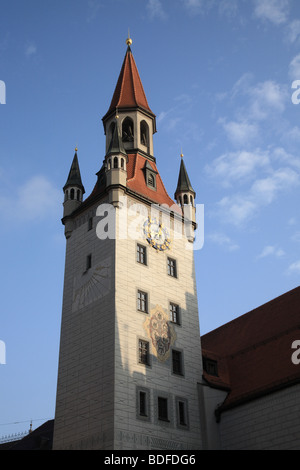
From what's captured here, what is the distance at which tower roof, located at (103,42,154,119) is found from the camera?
41.9m

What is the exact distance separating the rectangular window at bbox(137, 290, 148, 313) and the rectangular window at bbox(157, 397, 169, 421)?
483cm

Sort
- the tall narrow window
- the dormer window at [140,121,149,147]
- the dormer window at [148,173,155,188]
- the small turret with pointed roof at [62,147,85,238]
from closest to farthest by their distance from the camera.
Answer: the tall narrow window
the small turret with pointed roof at [62,147,85,238]
the dormer window at [148,173,155,188]
the dormer window at [140,121,149,147]

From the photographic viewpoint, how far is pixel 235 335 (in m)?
36.8

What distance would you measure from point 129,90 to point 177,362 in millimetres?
21800

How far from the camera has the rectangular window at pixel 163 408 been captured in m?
28.9

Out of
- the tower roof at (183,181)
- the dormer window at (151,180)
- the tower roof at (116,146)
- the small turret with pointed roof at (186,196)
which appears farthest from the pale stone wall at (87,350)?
the tower roof at (183,181)

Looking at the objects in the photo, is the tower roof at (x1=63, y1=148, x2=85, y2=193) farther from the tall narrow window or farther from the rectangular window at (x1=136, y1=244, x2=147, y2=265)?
the tall narrow window

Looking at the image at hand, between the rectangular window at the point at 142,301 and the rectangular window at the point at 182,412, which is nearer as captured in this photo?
the rectangular window at the point at 182,412

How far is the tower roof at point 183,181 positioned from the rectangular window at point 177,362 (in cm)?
1221

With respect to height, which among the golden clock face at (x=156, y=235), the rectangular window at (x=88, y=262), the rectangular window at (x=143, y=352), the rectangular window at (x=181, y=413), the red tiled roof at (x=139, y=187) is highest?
the red tiled roof at (x=139, y=187)

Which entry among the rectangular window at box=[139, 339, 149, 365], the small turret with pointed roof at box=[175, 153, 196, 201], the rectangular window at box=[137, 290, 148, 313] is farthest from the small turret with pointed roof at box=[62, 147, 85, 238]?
the rectangular window at box=[139, 339, 149, 365]

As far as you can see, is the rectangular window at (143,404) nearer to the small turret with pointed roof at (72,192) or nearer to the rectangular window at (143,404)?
the rectangular window at (143,404)
